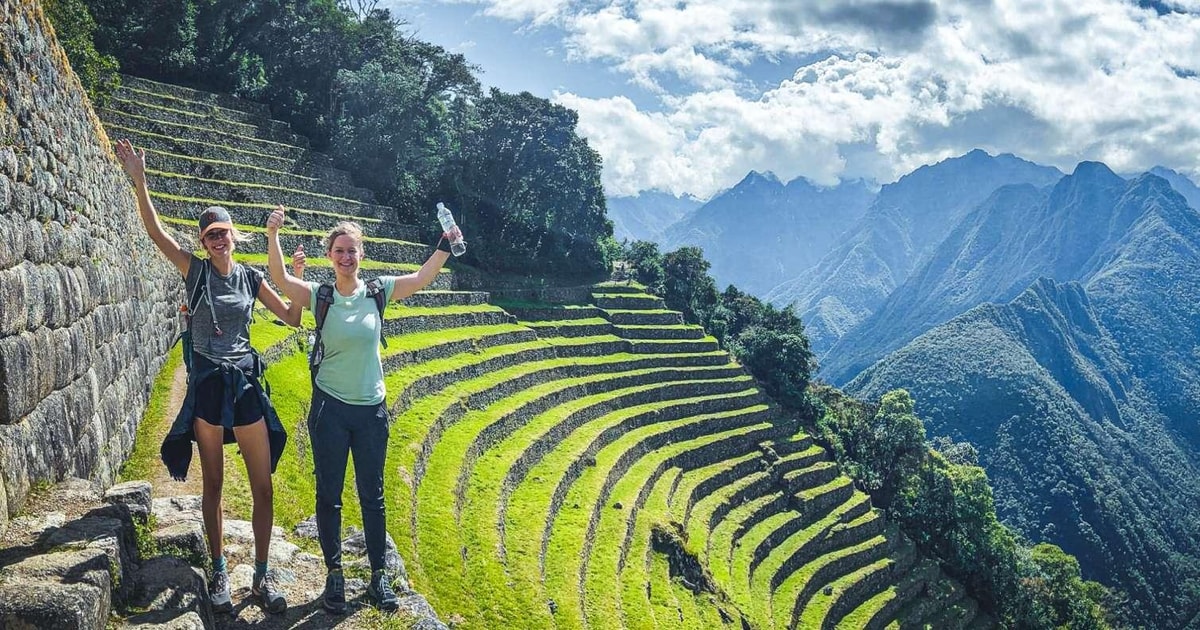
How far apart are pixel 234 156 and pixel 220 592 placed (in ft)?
74.4

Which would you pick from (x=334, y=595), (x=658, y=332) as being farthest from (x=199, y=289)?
(x=658, y=332)

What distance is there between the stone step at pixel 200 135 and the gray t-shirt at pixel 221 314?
20.5 m

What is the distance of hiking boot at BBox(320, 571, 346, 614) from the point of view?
4449mm

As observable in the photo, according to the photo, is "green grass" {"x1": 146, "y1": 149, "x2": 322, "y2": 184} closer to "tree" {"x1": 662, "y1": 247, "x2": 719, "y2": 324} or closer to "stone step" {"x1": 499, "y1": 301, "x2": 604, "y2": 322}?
"stone step" {"x1": 499, "y1": 301, "x2": 604, "y2": 322}

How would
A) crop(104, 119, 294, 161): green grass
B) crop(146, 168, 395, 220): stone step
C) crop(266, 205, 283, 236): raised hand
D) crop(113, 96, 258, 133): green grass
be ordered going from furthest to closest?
crop(113, 96, 258, 133): green grass → crop(104, 119, 294, 161): green grass → crop(146, 168, 395, 220): stone step → crop(266, 205, 283, 236): raised hand

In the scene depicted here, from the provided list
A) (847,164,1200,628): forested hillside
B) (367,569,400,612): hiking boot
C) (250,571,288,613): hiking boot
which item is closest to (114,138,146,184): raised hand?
(250,571,288,613): hiking boot

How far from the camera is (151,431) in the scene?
718 cm

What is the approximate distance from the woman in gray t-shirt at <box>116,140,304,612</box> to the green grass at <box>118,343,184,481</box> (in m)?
2.54

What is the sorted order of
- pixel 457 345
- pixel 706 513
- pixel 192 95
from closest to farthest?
pixel 457 345, pixel 706 513, pixel 192 95

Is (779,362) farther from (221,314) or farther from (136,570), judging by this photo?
(136,570)

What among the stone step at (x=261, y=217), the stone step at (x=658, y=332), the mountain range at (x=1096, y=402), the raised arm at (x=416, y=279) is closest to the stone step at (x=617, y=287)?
the stone step at (x=658, y=332)

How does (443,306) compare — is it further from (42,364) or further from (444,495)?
(42,364)

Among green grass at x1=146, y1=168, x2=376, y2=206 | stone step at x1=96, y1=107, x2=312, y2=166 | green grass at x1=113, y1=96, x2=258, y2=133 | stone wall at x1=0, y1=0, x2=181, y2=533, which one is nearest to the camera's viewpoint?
stone wall at x1=0, y1=0, x2=181, y2=533

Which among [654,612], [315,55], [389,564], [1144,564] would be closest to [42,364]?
[389,564]
